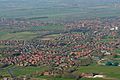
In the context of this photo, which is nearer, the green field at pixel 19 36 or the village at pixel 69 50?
the village at pixel 69 50

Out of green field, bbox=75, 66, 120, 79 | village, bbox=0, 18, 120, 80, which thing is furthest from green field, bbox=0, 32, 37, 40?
green field, bbox=75, 66, 120, 79

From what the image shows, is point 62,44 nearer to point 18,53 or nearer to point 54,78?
point 18,53

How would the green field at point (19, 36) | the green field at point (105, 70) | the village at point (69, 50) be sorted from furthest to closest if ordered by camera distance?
1. the green field at point (19, 36)
2. the village at point (69, 50)
3. the green field at point (105, 70)

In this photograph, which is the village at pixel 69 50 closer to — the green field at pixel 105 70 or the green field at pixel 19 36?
the green field at pixel 105 70

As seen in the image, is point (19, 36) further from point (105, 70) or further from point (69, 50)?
point (105, 70)

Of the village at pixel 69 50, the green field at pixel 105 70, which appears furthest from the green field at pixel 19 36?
the green field at pixel 105 70

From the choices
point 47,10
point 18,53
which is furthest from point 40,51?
point 47,10

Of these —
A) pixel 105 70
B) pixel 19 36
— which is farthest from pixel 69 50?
pixel 19 36

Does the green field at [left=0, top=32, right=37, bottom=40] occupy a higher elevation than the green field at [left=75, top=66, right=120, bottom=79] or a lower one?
higher

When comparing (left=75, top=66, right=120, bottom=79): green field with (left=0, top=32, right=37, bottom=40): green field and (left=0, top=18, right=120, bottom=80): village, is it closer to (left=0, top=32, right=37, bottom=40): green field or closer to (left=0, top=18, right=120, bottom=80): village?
(left=0, top=18, right=120, bottom=80): village

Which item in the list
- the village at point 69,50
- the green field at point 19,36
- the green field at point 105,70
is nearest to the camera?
the green field at point 105,70

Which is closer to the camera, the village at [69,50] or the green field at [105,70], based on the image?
the green field at [105,70]

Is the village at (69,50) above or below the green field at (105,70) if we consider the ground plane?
above
